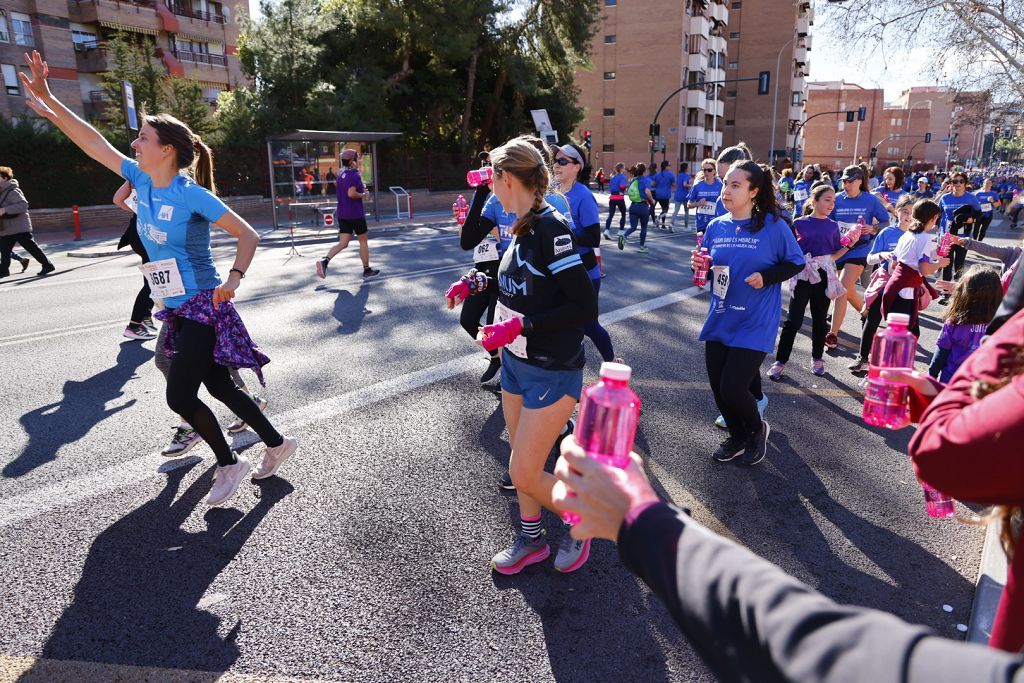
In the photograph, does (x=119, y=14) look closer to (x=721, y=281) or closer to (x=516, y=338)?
(x=721, y=281)

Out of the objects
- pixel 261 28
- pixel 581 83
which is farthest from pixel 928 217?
pixel 581 83

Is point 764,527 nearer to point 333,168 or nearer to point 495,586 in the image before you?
point 495,586

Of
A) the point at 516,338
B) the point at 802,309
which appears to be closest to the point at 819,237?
the point at 802,309

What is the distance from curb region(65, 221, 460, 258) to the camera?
1420 cm

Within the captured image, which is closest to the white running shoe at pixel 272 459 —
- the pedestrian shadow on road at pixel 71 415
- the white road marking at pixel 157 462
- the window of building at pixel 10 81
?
the white road marking at pixel 157 462

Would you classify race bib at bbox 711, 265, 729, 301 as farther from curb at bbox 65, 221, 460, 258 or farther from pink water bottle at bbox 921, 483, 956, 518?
curb at bbox 65, 221, 460, 258

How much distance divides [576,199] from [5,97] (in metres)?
41.7

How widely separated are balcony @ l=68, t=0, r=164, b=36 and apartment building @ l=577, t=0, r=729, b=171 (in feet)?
111

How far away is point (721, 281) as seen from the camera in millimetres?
4305

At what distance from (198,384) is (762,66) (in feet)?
272

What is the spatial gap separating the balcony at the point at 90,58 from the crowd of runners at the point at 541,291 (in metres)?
40.3

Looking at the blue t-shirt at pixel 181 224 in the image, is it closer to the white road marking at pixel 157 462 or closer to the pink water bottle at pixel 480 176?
the white road marking at pixel 157 462

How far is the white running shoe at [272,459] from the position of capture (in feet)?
13.3

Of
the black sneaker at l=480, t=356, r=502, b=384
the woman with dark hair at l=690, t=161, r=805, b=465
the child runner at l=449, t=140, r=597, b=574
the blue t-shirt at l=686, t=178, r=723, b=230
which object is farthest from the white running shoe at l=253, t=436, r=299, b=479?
the blue t-shirt at l=686, t=178, r=723, b=230
